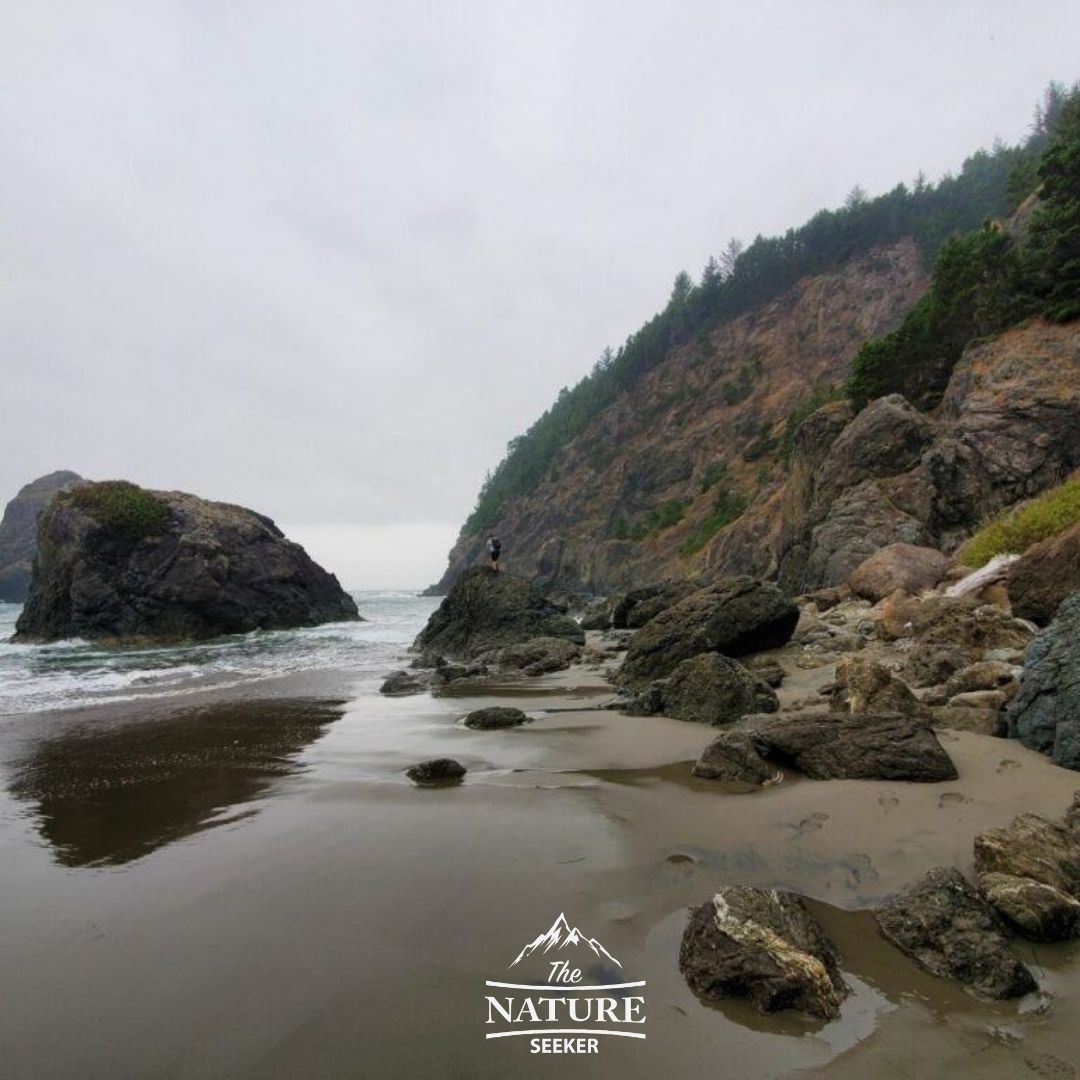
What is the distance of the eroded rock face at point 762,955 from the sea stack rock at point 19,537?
123m

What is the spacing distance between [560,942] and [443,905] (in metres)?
0.62

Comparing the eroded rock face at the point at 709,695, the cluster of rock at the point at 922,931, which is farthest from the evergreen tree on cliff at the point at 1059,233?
the cluster of rock at the point at 922,931

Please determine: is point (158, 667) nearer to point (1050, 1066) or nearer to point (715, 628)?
point (715, 628)

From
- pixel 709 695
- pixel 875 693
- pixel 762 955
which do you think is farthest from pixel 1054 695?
pixel 762 955

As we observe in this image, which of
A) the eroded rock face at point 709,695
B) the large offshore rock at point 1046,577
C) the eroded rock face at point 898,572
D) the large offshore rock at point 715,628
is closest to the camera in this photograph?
the eroded rock face at point 709,695

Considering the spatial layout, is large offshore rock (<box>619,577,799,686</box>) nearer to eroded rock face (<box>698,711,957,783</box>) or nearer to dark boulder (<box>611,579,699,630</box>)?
eroded rock face (<box>698,711,957,783</box>)

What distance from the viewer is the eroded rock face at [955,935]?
2289 mm

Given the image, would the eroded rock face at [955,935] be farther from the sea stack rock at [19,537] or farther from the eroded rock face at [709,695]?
the sea stack rock at [19,537]

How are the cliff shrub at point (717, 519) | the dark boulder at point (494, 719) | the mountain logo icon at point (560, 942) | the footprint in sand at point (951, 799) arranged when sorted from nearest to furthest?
the mountain logo icon at point (560, 942) < the footprint in sand at point (951, 799) < the dark boulder at point (494, 719) < the cliff shrub at point (717, 519)

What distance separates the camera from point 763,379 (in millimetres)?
73625

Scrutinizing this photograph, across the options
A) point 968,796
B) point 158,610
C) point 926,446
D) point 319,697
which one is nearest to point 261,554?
point 158,610

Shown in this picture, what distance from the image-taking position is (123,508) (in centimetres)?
3459

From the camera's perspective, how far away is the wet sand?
2092 mm

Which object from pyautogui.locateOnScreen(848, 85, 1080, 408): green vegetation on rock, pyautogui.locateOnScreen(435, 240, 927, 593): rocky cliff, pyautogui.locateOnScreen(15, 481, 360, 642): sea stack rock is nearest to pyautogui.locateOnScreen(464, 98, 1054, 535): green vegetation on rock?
pyautogui.locateOnScreen(435, 240, 927, 593): rocky cliff
